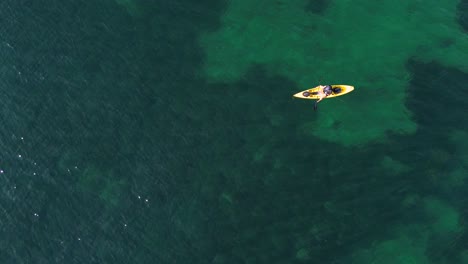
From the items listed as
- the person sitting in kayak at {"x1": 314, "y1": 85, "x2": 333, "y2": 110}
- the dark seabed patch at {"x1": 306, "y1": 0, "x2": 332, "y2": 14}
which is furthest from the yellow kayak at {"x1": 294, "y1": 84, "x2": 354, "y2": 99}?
the dark seabed patch at {"x1": 306, "y1": 0, "x2": 332, "y2": 14}

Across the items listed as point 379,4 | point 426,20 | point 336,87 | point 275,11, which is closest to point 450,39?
point 426,20

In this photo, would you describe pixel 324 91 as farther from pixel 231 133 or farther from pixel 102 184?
pixel 102 184

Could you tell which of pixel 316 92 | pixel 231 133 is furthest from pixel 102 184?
pixel 316 92

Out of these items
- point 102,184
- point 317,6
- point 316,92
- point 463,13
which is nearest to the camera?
point 102,184

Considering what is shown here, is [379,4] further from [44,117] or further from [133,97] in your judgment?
[44,117]

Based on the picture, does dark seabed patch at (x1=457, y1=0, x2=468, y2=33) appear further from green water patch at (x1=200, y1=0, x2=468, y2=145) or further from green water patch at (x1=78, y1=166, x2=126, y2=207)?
→ green water patch at (x1=78, y1=166, x2=126, y2=207)

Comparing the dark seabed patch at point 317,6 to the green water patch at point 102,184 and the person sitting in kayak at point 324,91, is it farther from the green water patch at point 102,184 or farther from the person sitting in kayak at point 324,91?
the green water patch at point 102,184
